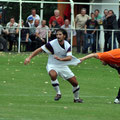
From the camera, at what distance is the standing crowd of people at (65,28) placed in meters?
29.0

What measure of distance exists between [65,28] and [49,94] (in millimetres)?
13753

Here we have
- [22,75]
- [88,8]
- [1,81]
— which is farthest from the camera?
[88,8]

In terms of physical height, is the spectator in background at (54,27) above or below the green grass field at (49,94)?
above

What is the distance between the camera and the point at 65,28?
95.2 feet

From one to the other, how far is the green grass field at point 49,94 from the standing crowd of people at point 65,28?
12.0ft

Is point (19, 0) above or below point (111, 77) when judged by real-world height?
above

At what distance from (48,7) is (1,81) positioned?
775 inches

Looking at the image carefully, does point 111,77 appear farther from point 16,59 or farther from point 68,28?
point 68,28

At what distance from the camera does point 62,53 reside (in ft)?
44.6

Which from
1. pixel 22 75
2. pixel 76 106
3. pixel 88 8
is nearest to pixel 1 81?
pixel 22 75

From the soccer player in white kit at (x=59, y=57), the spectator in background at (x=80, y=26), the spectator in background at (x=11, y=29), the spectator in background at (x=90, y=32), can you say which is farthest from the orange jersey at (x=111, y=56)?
the spectator in background at (x=11, y=29)

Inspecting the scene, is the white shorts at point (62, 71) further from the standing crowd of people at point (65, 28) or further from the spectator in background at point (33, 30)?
the spectator in background at point (33, 30)

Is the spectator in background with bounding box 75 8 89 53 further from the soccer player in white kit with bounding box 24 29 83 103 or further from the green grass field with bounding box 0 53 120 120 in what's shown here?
the soccer player in white kit with bounding box 24 29 83 103

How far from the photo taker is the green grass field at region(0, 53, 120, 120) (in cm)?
1141
